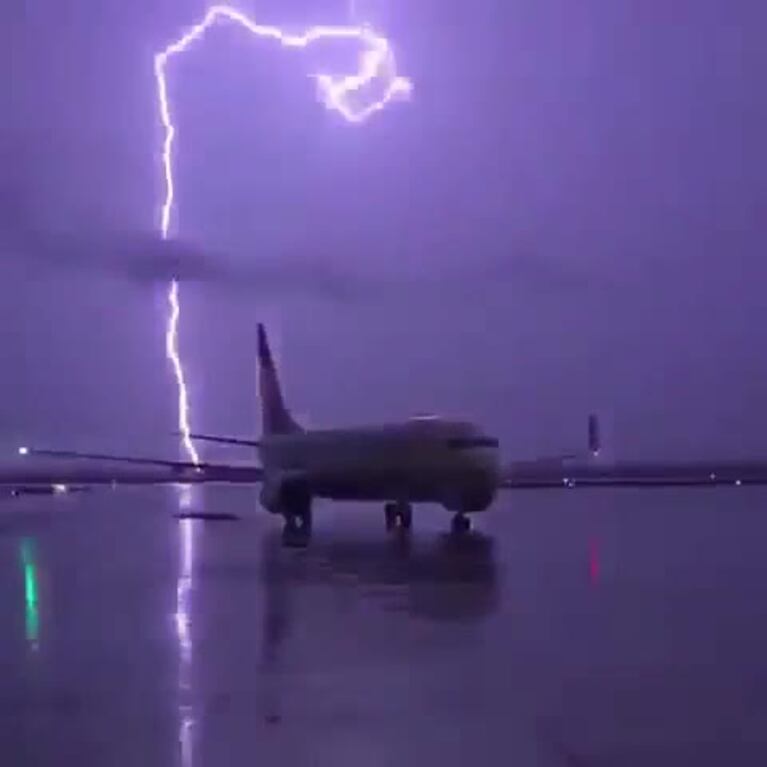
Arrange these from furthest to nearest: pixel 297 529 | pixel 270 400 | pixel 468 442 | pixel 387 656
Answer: pixel 270 400, pixel 297 529, pixel 468 442, pixel 387 656

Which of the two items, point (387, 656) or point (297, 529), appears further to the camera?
point (297, 529)

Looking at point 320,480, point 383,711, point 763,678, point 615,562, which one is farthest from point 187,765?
point 320,480

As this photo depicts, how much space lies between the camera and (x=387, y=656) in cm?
1349

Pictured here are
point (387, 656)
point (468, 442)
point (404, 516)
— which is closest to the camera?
point (387, 656)

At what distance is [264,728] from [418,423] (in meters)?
23.9

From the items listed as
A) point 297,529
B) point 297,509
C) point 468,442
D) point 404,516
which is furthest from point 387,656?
point 404,516

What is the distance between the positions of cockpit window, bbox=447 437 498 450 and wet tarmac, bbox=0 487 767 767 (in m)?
3.54

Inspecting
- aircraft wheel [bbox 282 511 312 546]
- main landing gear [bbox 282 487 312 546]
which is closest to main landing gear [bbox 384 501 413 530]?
main landing gear [bbox 282 487 312 546]

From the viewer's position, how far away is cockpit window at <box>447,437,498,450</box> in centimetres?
3259

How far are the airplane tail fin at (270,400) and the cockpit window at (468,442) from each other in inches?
551

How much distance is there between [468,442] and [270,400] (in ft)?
52.7

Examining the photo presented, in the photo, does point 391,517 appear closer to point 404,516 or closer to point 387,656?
point 404,516

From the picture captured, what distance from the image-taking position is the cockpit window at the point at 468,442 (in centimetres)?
3259

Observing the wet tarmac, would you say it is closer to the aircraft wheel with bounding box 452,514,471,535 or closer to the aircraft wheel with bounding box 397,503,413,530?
the aircraft wheel with bounding box 452,514,471,535
